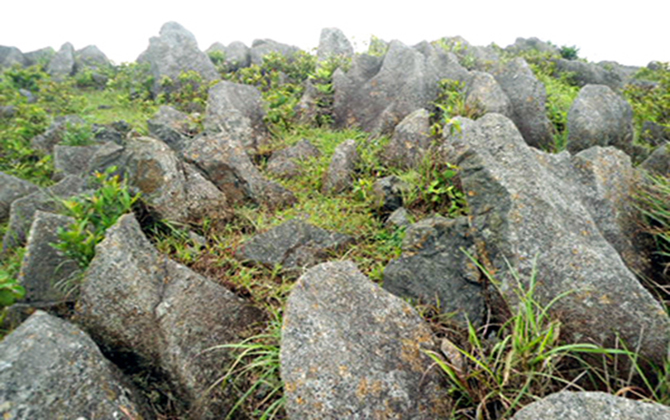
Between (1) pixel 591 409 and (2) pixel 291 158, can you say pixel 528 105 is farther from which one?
(1) pixel 591 409

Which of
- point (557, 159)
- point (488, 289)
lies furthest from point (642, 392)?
point (557, 159)

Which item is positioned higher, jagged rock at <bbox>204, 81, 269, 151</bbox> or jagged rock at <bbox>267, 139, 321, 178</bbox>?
jagged rock at <bbox>204, 81, 269, 151</bbox>

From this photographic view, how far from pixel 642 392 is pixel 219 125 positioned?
7340 mm

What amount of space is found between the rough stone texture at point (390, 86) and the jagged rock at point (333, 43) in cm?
495

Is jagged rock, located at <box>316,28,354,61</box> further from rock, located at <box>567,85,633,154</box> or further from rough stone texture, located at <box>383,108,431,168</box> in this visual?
rock, located at <box>567,85,633,154</box>

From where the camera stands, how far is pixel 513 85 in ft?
24.6

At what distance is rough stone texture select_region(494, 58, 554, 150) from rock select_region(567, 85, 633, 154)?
667 millimetres

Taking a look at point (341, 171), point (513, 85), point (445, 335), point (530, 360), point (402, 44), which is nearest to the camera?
point (530, 360)

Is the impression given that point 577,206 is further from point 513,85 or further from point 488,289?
point 513,85

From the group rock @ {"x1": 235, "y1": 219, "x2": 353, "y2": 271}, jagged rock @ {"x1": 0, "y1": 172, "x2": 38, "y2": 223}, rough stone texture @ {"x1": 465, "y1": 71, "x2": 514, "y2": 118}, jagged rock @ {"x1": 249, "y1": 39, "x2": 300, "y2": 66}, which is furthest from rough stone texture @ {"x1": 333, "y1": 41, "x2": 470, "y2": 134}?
jagged rock @ {"x1": 0, "y1": 172, "x2": 38, "y2": 223}

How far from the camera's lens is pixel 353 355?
9.31 ft

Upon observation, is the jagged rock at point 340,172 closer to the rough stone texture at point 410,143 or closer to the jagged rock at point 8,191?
the rough stone texture at point 410,143

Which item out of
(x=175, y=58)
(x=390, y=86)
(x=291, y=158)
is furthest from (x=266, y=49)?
(x=291, y=158)

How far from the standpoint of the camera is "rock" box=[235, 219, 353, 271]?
180 inches
